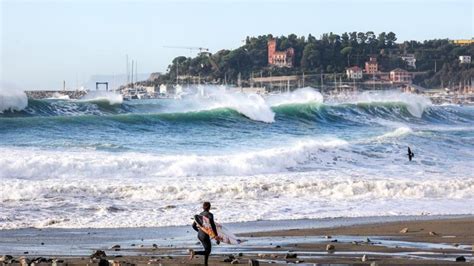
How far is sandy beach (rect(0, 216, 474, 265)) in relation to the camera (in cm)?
1223

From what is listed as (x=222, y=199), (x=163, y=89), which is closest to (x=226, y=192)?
(x=222, y=199)

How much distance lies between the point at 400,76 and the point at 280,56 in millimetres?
17476

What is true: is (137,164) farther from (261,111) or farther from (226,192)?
(261,111)

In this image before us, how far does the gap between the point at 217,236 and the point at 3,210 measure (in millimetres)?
6864

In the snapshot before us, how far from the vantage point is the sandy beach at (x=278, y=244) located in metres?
12.2

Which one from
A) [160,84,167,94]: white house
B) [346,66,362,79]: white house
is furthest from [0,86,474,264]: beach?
[346,66,362,79]: white house

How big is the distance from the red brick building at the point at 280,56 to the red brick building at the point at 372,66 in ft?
34.5

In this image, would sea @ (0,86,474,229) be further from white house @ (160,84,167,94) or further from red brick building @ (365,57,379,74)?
red brick building @ (365,57,379,74)

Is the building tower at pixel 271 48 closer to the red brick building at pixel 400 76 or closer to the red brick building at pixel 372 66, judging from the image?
the red brick building at pixel 372 66

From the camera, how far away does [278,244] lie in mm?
13914

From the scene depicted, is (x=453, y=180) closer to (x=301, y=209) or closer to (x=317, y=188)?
(x=317, y=188)

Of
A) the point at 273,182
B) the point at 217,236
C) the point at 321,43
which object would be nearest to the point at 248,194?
the point at 273,182

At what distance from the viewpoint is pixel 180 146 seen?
3134 cm

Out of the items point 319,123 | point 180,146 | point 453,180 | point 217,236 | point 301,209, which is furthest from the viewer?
point 319,123
